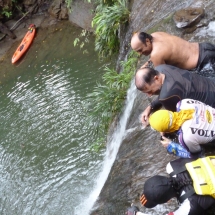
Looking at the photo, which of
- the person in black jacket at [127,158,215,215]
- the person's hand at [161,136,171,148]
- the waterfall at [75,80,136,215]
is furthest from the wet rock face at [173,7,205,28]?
the person in black jacket at [127,158,215,215]

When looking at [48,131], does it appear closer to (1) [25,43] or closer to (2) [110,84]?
(2) [110,84]

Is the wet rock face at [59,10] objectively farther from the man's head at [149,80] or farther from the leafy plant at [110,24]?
the man's head at [149,80]

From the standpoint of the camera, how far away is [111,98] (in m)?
7.30

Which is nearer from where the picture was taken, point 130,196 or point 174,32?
point 130,196

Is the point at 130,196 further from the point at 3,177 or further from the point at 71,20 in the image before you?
the point at 71,20

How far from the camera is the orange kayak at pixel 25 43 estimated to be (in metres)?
13.5

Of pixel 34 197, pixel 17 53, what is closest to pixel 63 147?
pixel 34 197

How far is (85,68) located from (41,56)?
275 cm

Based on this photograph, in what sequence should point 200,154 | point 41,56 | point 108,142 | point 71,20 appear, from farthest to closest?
1. point 71,20
2. point 41,56
3. point 108,142
4. point 200,154

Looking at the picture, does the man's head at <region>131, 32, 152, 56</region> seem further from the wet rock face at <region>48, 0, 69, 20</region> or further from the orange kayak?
the wet rock face at <region>48, 0, 69, 20</region>

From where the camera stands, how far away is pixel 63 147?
8.35 m

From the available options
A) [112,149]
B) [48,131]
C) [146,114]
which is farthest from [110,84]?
[146,114]

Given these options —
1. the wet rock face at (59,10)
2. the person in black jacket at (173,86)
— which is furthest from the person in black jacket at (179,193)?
A: the wet rock face at (59,10)

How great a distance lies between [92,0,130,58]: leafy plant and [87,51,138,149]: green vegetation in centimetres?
149
